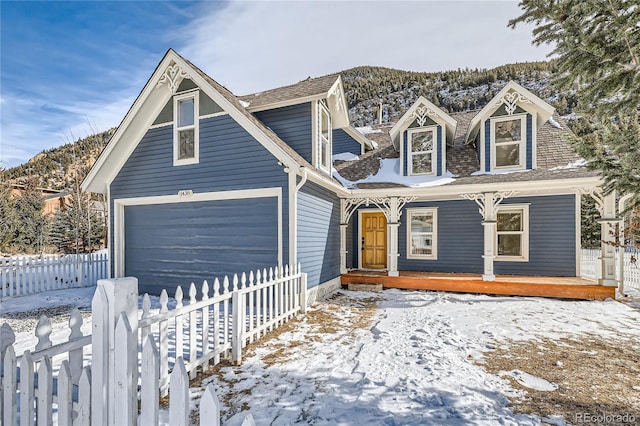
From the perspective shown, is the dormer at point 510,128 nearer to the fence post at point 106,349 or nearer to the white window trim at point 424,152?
the white window trim at point 424,152

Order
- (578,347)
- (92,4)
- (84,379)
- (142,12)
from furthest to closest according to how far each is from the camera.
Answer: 1. (142,12)
2. (92,4)
3. (578,347)
4. (84,379)

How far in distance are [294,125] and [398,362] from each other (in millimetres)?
6792

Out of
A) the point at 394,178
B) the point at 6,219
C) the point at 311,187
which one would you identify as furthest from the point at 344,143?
the point at 6,219

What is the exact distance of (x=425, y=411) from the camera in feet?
10.3

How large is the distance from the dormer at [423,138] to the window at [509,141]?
53.9 inches

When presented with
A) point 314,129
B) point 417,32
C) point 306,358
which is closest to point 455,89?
point 417,32

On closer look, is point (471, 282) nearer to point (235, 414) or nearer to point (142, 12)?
point (235, 414)

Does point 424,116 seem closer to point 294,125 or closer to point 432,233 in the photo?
point 432,233

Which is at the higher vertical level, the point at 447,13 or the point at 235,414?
the point at 447,13

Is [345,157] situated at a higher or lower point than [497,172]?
higher

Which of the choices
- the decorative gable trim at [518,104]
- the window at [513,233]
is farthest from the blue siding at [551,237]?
the decorative gable trim at [518,104]

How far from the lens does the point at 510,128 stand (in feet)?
32.0

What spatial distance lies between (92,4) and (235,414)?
911 centimetres

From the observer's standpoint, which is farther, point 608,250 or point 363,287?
point 363,287
